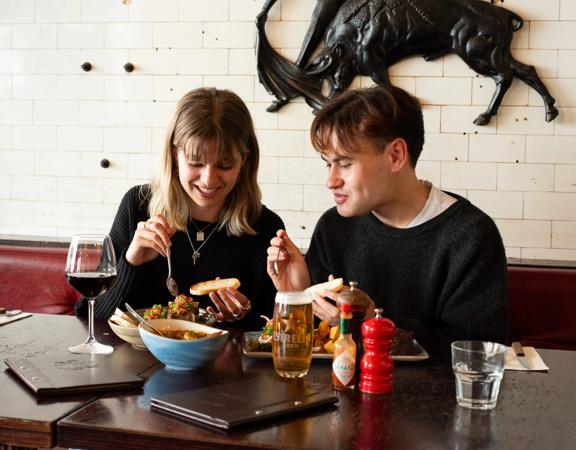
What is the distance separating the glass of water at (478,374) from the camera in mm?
1416

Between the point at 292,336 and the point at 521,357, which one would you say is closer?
the point at 292,336

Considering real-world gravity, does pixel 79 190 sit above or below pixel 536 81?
below

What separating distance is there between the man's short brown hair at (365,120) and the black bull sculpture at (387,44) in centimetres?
147

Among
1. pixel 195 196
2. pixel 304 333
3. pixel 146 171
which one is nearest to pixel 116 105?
pixel 146 171

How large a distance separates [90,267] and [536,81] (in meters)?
2.55

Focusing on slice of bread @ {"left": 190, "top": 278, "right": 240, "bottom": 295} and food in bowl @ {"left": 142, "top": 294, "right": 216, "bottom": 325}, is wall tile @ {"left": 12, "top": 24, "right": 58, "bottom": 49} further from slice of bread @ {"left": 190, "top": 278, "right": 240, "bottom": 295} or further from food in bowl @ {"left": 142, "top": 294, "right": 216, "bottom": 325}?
food in bowl @ {"left": 142, "top": 294, "right": 216, "bottom": 325}

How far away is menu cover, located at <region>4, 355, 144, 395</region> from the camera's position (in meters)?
1.47

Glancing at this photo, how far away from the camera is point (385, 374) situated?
1.49 meters

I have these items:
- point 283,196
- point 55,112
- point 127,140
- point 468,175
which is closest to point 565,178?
point 468,175

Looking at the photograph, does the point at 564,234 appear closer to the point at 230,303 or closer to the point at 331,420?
the point at 230,303

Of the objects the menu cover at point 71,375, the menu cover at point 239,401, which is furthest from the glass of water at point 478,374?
the menu cover at point 71,375

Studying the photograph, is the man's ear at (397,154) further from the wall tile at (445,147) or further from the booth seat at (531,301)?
the wall tile at (445,147)

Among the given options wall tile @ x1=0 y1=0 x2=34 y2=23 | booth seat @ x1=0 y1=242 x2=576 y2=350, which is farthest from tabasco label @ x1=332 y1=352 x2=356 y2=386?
wall tile @ x1=0 y1=0 x2=34 y2=23

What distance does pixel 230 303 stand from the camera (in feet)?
7.00
